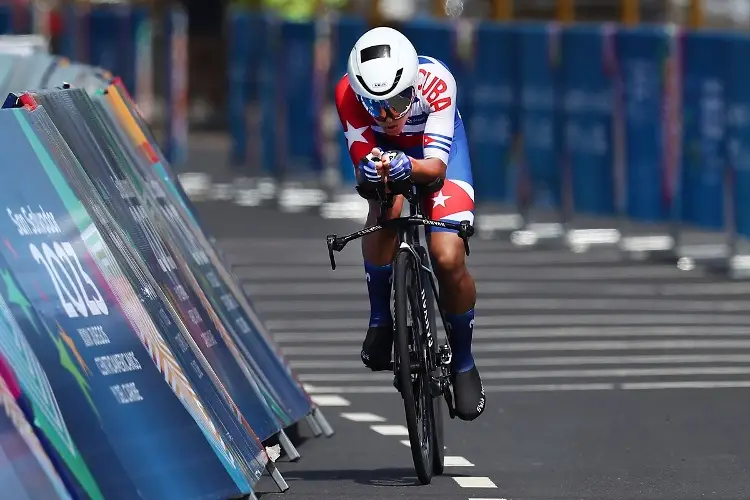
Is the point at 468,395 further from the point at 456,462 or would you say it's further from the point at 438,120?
the point at 438,120

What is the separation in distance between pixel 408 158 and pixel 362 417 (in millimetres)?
2649

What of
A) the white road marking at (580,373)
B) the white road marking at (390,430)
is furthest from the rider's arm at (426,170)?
the white road marking at (580,373)

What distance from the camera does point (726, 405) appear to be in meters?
11.0

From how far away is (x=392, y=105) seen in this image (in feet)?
27.5

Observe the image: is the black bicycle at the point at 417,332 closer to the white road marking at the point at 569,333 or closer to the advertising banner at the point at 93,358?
the advertising banner at the point at 93,358

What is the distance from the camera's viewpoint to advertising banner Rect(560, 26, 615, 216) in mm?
19828

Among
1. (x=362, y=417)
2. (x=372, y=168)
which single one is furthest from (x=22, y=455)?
(x=362, y=417)

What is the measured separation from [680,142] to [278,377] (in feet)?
32.0

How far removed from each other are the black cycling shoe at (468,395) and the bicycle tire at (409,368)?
203 millimetres

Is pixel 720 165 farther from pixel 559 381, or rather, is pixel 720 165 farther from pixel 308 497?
pixel 308 497

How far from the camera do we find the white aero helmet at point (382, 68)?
325 inches

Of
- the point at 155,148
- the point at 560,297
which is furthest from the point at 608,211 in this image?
the point at 155,148

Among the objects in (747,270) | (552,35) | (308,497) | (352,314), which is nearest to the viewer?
(308,497)

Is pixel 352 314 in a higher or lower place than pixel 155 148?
lower
